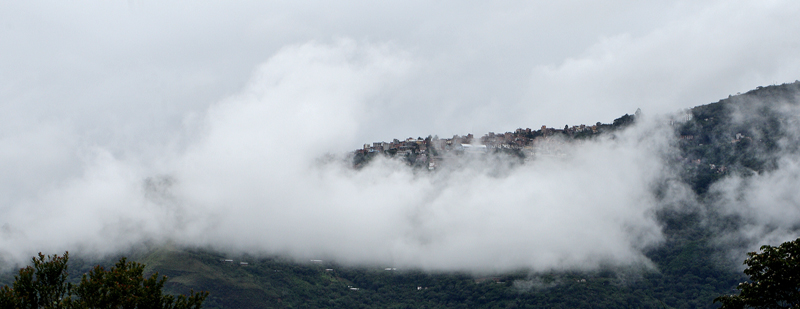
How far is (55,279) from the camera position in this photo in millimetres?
43906

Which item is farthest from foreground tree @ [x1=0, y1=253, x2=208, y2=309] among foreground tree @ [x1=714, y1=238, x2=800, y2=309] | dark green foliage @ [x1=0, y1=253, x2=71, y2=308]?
foreground tree @ [x1=714, y1=238, x2=800, y2=309]

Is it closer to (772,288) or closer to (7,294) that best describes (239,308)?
(7,294)

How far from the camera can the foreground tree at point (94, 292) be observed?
41031 mm

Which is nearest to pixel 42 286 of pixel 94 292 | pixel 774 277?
pixel 94 292

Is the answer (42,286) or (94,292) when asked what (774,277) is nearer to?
(94,292)

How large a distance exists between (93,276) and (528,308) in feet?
499

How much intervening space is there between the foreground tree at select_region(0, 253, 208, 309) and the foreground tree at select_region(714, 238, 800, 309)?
30726mm

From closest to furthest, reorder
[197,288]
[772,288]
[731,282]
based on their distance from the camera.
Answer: [772,288], [197,288], [731,282]

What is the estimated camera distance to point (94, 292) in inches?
1657

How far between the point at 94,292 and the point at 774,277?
1494 inches

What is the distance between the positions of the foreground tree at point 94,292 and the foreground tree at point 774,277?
30726 millimetres

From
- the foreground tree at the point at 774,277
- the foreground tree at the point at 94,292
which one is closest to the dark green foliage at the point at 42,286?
the foreground tree at the point at 94,292

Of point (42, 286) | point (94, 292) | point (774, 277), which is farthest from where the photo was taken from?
point (42, 286)

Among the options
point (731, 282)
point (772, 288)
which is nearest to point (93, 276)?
point (772, 288)
